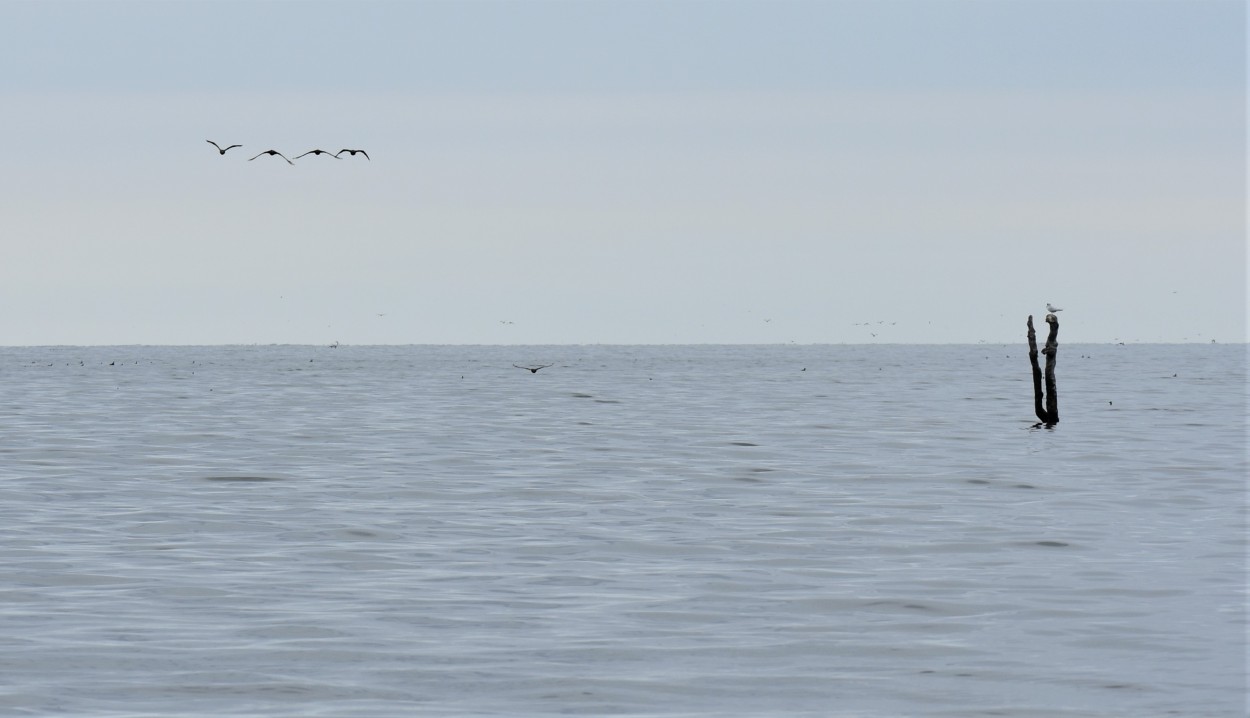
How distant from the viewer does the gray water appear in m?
12.8

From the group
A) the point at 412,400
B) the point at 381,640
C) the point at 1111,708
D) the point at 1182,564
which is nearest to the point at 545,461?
the point at 1182,564

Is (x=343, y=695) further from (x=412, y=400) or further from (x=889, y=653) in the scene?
(x=412, y=400)

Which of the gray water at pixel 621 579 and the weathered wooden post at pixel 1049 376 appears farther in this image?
the weathered wooden post at pixel 1049 376

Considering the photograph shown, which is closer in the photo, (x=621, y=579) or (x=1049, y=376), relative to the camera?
(x=621, y=579)

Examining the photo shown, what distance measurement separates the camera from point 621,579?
18359mm

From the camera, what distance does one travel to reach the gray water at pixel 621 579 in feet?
42.0

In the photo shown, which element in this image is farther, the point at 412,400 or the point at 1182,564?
the point at 412,400

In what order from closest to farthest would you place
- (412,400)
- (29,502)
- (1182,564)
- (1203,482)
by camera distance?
(1182,564) → (29,502) → (1203,482) → (412,400)

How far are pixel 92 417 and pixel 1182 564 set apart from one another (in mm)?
44772

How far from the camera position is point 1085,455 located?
39125 mm

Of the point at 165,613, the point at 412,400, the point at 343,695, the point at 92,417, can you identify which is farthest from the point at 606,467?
the point at 412,400

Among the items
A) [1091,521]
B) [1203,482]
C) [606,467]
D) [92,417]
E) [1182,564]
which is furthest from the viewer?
[92,417]

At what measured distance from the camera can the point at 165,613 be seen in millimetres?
15836

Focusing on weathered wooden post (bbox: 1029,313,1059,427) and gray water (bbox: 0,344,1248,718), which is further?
weathered wooden post (bbox: 1029,313,1059,427)
